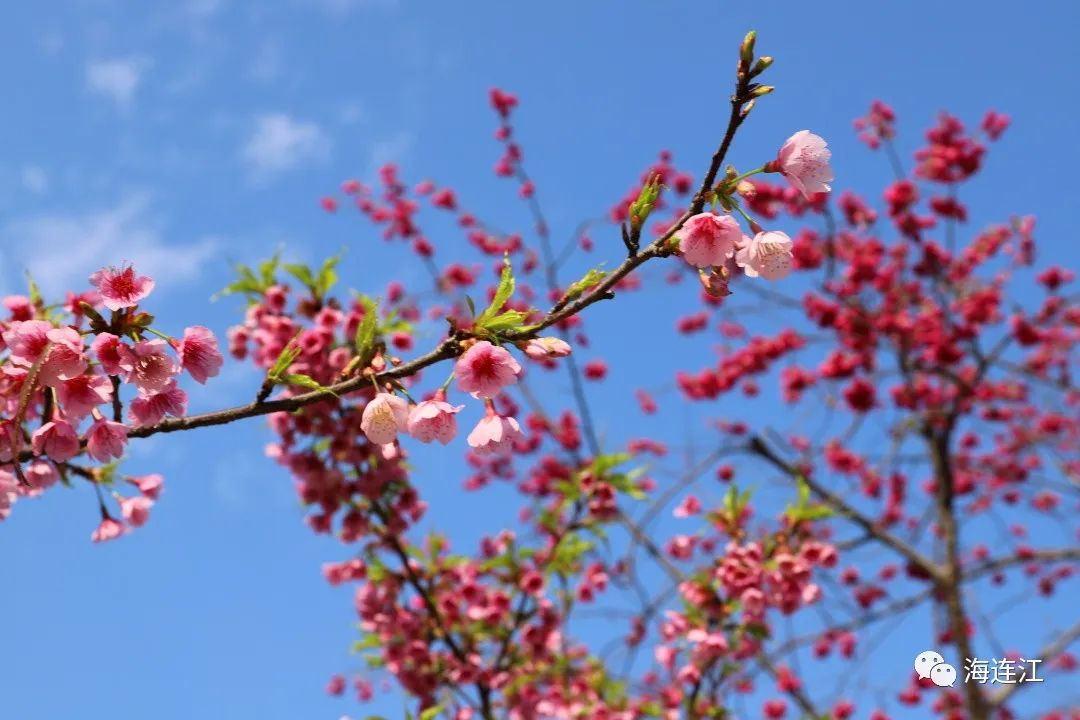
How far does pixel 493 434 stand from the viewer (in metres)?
1.76

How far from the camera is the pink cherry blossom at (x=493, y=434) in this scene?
5.75 feet

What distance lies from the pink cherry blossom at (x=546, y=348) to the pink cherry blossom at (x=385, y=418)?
0.27 meters

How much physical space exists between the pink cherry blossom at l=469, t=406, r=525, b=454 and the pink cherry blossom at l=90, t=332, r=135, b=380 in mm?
620

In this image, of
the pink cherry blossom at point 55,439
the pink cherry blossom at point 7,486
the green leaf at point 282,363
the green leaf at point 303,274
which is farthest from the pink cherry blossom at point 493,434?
the green leaf at point 303,274

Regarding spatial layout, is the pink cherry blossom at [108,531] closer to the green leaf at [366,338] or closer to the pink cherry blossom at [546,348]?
the green leaf at [366,338]

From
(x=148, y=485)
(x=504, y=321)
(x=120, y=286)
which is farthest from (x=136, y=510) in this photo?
(x=504, y=321)

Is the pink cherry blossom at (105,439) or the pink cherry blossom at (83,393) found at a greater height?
the pink cherry blossom at (83,393)

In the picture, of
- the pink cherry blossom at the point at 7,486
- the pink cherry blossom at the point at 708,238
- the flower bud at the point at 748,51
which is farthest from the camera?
the pink cherry blossom at the point at 7,486

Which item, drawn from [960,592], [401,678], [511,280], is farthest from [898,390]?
[511,280]

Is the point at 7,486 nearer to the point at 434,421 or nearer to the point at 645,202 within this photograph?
the point at 434,421

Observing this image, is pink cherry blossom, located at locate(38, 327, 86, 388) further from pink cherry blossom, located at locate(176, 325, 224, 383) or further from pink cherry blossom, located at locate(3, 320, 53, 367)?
pink cherry blossom, located at locate(176, 325, 224, 383)

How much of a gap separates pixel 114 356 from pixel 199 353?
158mm

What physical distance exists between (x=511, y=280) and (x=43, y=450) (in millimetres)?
940

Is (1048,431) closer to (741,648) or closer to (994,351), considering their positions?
(994,351)
